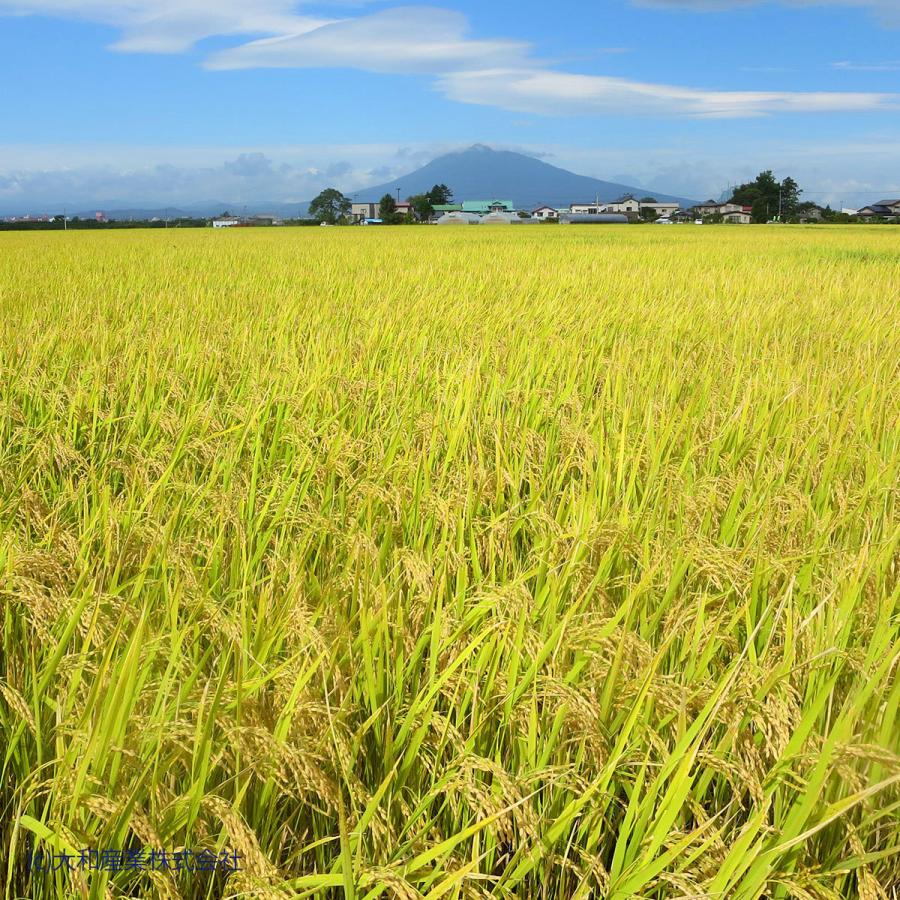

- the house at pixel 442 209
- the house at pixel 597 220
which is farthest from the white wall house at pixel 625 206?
the house at pixel 597 220

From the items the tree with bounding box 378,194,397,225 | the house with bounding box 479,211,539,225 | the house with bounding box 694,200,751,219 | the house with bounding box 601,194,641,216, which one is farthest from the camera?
the house with bounding box 601,194,641,216

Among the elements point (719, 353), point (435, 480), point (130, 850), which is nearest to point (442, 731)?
point (130, 850)

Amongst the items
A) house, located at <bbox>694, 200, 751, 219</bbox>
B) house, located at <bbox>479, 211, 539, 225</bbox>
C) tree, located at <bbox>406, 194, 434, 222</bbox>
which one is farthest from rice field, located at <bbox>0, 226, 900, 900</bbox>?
house, located at <bbox>694, 200, 751, 219</bbox>

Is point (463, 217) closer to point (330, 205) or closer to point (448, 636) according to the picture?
point (330, 205)

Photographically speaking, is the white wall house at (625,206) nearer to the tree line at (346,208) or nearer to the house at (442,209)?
the house at (442,209)

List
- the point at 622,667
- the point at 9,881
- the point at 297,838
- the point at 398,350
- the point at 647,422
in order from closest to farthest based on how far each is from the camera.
Result: the point at 9,881 → the point at 297,838 → the point at 622,667 → the point at 647,422 → the point at 398,350

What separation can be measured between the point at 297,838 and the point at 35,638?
27.3 inches

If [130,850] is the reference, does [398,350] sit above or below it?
above

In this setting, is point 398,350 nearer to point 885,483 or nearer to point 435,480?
point 435,480

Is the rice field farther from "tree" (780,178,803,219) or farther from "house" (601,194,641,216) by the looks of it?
"house" (601,194,641,216)

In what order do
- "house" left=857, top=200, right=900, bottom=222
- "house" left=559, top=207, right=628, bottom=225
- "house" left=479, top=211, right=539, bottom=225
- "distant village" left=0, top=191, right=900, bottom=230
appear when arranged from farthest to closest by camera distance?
"house" left=857, top=200, right=900, bottom=222, "house" left=559, top=207, right=628, bottom=225, "distant village" left=0, top=191, right=900, bottom=230, "house" left=479, top=211, right=539, bottom=225

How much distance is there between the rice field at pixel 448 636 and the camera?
0.99 m

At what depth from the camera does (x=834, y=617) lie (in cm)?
130

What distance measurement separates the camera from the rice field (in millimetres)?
993
